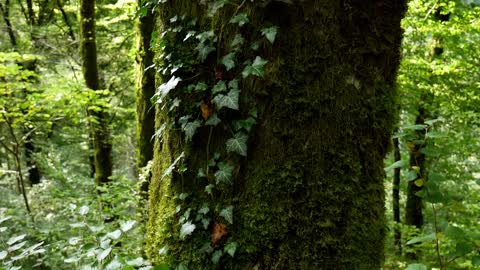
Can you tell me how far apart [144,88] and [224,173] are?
14.1 ft

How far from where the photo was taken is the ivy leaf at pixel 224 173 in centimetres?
187

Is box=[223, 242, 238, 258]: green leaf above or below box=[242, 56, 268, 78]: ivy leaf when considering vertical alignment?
below

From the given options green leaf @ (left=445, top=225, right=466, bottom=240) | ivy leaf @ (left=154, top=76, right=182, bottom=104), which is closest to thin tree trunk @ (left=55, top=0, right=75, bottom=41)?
ivy leaf @ (left=154, top=76, right=182, bottom=104)

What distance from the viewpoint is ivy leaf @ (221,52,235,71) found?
187cm

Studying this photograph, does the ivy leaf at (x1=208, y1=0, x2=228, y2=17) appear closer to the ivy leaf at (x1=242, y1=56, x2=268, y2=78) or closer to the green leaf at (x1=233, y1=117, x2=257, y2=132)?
the ivy leaf at (x1=242, y1=56, x2=268, y2=78)

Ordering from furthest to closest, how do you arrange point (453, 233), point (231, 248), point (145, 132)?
point (145, 132), point (231, 248), point (453, 233)

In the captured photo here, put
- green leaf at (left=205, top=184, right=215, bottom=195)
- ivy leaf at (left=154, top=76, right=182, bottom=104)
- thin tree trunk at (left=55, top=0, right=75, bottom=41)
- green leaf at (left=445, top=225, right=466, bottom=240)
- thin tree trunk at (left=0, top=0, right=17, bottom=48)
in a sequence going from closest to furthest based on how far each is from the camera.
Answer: green leaf at (left=445, top=225, right=466, bottom=240) < green leaf at (left=205, top=184, right=215, bottom=195) < ivy leaf at (left=154, top=76, right=182, bottom=104) < thin tree trunk at (left=55, top=0, right=75, bottom=41) < thin tree trunk at (left=0, top=0, right=17, bottom=48)

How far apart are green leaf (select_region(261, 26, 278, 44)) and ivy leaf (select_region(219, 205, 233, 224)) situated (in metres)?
0.80

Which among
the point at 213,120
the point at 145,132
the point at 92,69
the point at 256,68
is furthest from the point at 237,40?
the point at 92,69

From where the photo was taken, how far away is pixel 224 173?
1.88 metres

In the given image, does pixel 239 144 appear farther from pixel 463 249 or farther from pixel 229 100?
pixel 463 249

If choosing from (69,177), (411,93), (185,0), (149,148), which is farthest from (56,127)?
(185,0)

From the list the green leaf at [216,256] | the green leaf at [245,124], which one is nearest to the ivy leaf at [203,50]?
the green leaf at [245,124]

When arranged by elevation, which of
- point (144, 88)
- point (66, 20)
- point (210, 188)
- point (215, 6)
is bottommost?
point (210, 188)
